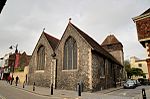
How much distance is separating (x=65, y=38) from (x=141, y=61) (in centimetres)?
5265

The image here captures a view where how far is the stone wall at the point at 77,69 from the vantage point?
23.0m

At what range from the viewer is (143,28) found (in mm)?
12305

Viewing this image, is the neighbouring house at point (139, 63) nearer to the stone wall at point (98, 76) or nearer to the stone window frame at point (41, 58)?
the stone wall at point (98, 76)

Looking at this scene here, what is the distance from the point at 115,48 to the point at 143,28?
3365 cm

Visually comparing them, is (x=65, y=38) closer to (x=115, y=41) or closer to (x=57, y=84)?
(x=57, y=84)

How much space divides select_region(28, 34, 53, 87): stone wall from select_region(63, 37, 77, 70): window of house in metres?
3.25

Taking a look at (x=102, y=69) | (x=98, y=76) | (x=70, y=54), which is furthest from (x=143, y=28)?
(x=102, y=69)

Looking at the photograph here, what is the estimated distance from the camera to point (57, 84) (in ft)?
85.5

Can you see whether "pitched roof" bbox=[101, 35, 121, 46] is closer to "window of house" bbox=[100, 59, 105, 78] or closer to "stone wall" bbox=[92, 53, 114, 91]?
"stone wall" bbox=[92, 53, 114, 91]

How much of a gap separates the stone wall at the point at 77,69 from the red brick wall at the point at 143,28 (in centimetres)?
1108

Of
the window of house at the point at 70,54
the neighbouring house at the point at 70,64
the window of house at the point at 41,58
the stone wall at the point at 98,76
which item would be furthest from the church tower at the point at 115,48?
the window of house at the point at 70,54

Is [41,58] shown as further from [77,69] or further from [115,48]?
[115,48]

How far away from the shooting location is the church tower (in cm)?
4509

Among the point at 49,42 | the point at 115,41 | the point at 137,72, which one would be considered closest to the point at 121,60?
the point at 115,41
